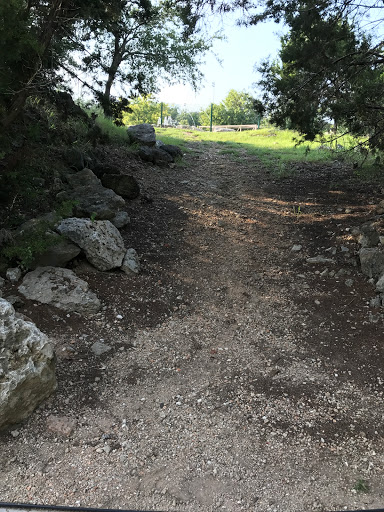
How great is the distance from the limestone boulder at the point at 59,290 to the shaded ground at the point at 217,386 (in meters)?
0.13

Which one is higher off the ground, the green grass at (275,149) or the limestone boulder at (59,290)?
the green grass at (275,149)

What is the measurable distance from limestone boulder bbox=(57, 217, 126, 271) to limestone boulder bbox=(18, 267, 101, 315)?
0.52 meters

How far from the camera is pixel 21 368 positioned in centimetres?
288

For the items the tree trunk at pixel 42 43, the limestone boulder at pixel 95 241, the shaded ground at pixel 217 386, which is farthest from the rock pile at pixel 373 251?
the tree trunk at pixel 42 43

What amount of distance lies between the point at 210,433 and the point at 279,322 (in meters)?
1.85

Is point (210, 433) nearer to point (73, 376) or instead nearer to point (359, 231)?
point (73, 376)

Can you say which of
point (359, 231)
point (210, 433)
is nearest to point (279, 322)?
point (210, 433)

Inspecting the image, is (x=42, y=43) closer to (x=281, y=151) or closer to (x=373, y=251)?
(x=373, y=251)

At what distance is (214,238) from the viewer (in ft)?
21.6

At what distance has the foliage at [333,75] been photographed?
5.64m

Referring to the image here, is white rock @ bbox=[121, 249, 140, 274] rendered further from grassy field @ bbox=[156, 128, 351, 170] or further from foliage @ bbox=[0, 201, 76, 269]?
grassy field @ bbox=[156, 128, 351, 170]

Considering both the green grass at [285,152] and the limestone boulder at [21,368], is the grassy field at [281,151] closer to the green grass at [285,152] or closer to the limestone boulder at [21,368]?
the green grass at [285,152]

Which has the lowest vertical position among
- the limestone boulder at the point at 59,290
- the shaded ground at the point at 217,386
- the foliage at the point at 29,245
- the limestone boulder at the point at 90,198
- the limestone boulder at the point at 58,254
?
the shaded ground at the point at 217,386

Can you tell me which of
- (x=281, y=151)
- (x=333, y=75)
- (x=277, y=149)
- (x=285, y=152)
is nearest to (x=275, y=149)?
(x=277, y=149)
